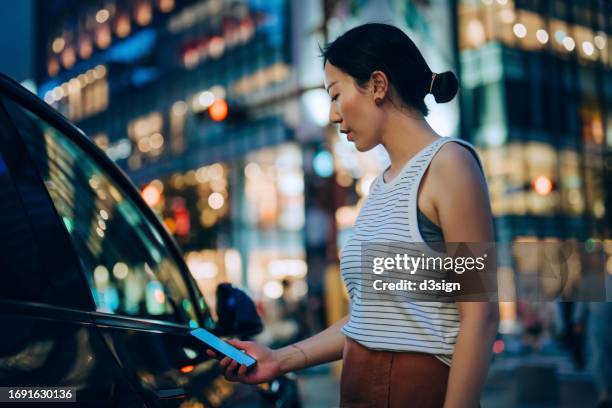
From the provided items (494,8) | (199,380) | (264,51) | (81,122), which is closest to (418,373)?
(199,380)

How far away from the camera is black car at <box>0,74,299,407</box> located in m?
1.42

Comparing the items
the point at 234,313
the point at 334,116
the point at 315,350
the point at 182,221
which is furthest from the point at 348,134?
the point at 182,221

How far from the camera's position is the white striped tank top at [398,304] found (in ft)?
5.81

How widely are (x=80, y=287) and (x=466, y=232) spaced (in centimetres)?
83

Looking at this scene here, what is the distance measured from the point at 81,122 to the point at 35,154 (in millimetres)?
59332

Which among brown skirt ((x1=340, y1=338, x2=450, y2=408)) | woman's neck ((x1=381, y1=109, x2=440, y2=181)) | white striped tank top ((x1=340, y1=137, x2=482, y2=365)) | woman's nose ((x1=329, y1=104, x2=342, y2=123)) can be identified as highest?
woman's nose ((x1=329, y1=104, x2=342, y2=123))

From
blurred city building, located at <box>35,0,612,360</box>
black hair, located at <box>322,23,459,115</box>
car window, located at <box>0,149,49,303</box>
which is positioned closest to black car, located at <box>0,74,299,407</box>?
car window, located at <box>0,149,49,303</box>

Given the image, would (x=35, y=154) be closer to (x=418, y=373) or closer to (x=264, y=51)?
(x=418, y=373)

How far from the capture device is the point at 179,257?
267cm

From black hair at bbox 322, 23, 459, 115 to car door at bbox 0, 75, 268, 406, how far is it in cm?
73

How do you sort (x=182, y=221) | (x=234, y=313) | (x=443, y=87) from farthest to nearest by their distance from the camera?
(x=182, y=221), (x=234, y=313), (x=443, y=87)

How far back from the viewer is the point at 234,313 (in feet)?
8.45

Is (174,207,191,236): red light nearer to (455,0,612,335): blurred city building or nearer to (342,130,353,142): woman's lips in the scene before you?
(455,0,612,335): blurred city building

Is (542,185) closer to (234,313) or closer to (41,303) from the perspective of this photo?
(234,313)
